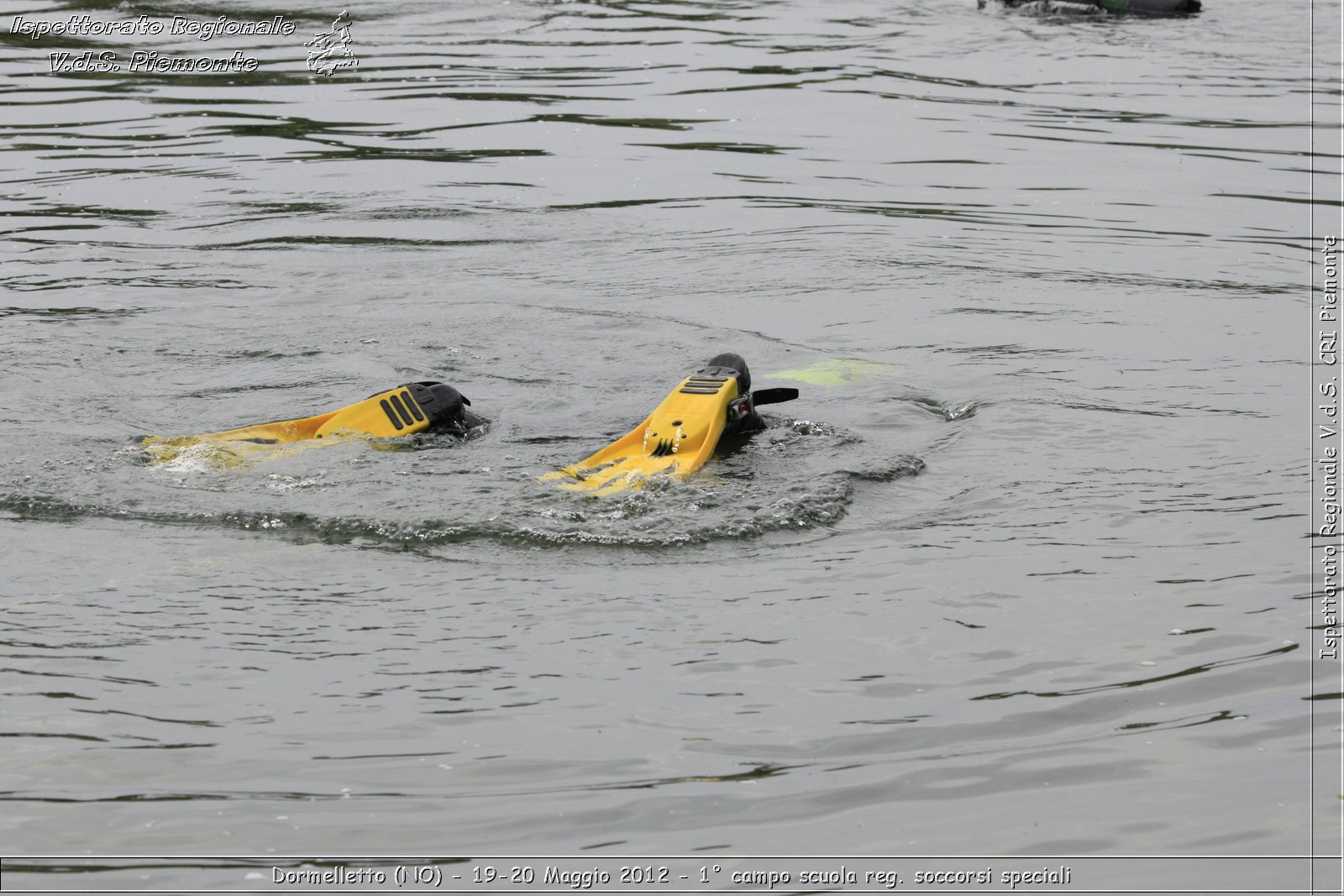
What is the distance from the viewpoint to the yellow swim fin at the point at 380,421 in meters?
6.39

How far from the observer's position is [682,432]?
6203 mm

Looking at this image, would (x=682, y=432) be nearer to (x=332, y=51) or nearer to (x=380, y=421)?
(x=380, y=421)

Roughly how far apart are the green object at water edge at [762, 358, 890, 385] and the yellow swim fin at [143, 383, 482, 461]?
1934 millimetres

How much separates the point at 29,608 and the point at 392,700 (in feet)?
4.69

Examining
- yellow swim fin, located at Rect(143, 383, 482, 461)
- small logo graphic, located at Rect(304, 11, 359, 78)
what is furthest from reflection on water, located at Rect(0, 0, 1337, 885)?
small logo graphic, located at Rect(304, 11, 359, 78)

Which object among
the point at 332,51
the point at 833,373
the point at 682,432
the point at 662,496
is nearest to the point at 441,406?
the point at 682,432

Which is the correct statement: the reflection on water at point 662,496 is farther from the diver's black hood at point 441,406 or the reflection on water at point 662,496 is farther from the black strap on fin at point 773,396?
the black strap on fin at point 773,396

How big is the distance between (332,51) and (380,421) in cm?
1216

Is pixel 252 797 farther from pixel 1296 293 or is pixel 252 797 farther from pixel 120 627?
pixel 1296 293

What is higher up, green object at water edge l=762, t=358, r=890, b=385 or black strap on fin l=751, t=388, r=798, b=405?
black strap on fin l=751, t=388, r=798, b=405

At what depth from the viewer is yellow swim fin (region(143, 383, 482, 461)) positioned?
6.39 m

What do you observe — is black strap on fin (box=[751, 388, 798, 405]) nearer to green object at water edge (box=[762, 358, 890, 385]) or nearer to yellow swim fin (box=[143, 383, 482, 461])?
green object at water edge (box=[762, 358, 890, 385])

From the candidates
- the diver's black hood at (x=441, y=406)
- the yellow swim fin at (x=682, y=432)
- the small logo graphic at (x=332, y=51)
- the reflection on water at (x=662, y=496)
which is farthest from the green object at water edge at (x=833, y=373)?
the small logo graphic at (x=332, y=51)

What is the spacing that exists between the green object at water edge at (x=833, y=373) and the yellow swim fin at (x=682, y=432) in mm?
1059
